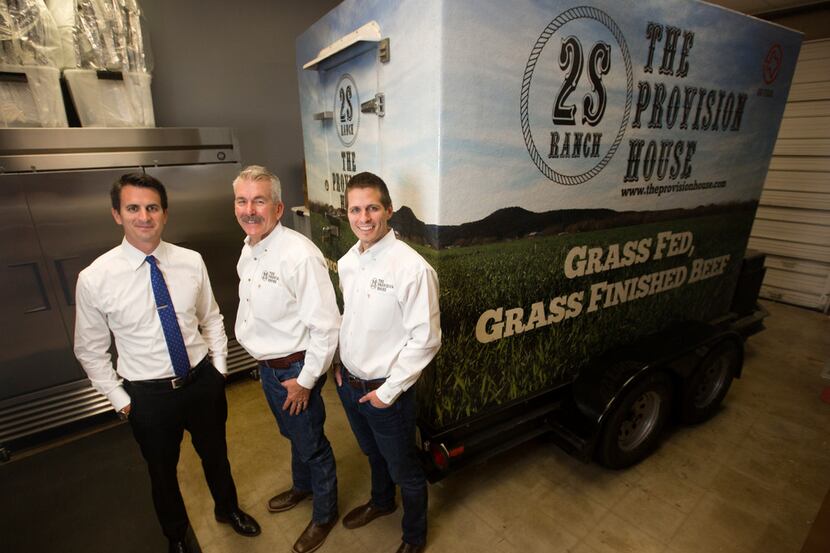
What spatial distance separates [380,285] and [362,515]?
57.3 inches

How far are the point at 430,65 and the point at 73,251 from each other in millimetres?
2907

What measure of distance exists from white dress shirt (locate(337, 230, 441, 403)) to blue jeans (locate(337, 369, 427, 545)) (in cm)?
13

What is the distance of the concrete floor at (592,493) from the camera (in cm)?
218

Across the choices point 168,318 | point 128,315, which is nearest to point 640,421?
point 168,318

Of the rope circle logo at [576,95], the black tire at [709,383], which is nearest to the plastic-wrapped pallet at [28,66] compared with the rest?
the rope circle logo at [576,95]

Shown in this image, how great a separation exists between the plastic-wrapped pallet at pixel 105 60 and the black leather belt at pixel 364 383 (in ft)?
8.95

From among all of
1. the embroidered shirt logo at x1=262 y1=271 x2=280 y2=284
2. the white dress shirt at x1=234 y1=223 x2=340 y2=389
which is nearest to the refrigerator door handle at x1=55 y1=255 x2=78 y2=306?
the white dress shirt at x1=234 y1=223 x2=340 y2=389

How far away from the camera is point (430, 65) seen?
1658mm

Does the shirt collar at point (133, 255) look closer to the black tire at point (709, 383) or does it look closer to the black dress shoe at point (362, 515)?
the black dress shoe at point (362, 515)

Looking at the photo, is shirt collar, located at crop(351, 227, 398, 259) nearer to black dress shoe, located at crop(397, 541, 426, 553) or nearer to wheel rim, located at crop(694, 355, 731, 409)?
black dress shoe, located at crop(397, 541, 426, 553)

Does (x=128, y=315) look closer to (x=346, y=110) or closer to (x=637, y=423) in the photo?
(x=346, y=110)

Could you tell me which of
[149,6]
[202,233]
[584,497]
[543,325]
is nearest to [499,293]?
Result: [543,325]

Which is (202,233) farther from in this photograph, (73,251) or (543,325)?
(543,325)

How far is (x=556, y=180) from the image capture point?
2088 mm
